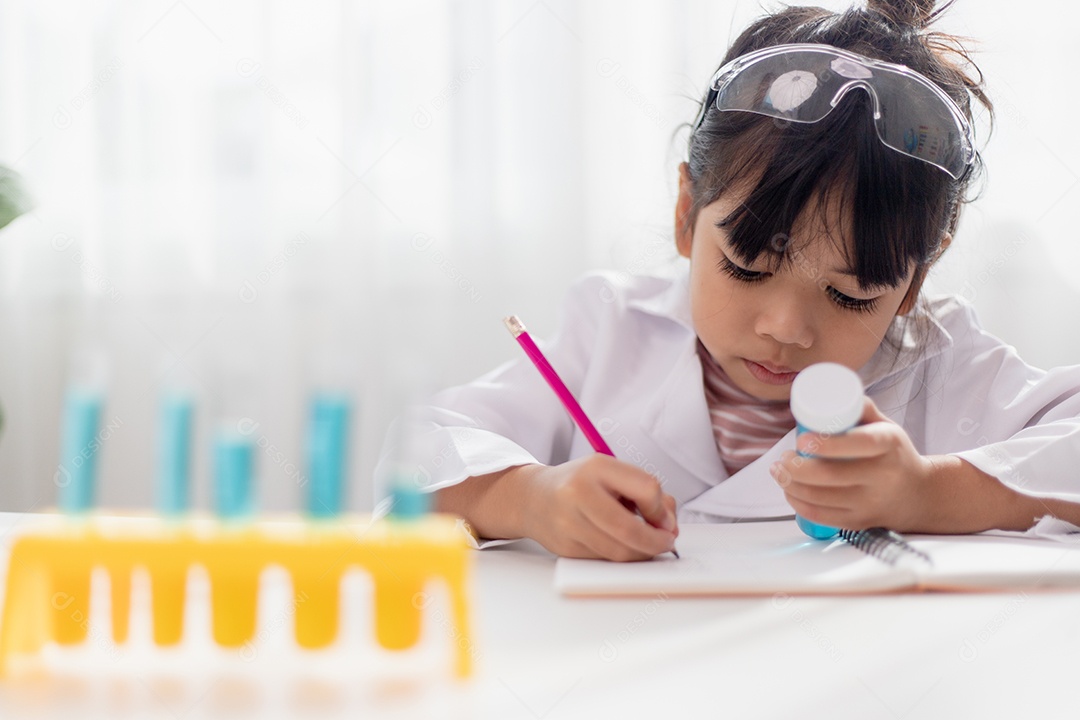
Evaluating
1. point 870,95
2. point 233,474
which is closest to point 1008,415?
point 870,95

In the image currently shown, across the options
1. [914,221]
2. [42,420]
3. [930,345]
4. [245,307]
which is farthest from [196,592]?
[42,420]

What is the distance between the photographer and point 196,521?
0.41 metres

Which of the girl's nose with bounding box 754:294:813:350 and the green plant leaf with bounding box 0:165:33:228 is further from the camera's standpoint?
the green plant leaf with bounding box 0:165:33:228

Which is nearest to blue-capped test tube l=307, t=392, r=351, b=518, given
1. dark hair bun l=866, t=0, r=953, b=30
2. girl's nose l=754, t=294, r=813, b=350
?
girl's nose l=754, t=294, r=813, b=350

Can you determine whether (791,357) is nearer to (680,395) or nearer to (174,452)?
(680,395)

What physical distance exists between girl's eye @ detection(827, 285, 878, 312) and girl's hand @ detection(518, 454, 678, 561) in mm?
265

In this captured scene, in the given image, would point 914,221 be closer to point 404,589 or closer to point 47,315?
point 404,589

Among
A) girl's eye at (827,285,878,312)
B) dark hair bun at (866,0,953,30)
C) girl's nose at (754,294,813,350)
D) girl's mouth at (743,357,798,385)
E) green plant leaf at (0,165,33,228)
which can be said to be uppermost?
dark hair bun at (866,0,953,30)

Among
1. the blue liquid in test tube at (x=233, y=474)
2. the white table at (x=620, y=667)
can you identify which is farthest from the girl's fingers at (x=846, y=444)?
the blue liquid in test tube at (x=233, y=474)

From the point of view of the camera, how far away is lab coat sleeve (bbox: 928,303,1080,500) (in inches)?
26.9

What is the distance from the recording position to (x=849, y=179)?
0.73 metres

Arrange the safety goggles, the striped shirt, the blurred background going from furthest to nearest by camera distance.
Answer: the blurred background, the striped shirt, the safety goggles

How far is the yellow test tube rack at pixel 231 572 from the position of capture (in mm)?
375

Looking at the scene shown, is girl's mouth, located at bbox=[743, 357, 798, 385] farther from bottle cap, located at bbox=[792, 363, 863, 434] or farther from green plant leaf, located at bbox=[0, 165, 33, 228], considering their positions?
green plant leaf, located at bbox=[0, 165, 33, 228]
